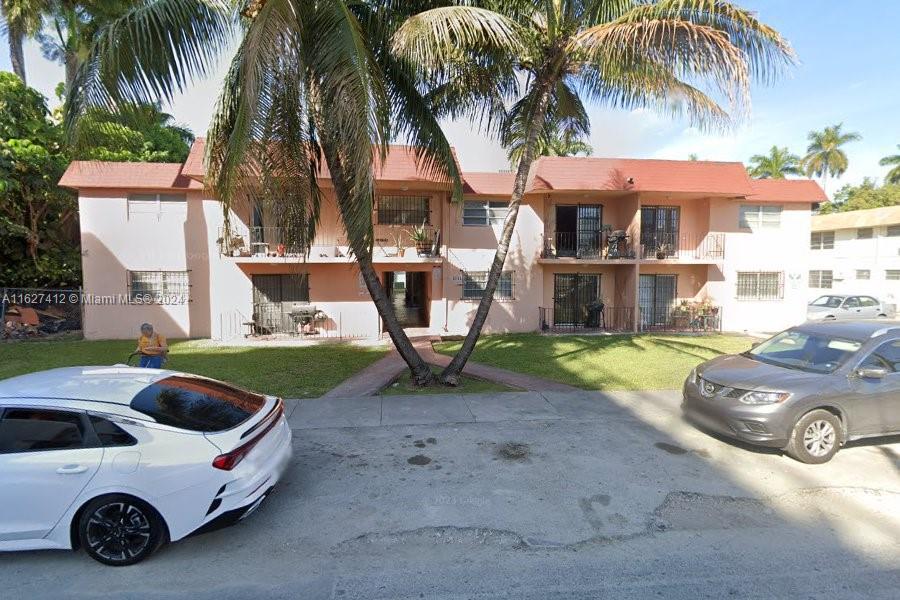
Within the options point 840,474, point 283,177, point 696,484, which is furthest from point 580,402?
point 283,177

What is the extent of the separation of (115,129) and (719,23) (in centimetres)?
888

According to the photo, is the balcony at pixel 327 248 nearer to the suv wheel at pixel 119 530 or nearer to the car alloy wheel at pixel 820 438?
the suv wheel at pixel 119 530

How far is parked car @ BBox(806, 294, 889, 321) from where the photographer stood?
55.8 feet

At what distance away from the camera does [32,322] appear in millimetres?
14086

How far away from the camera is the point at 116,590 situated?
3.06m

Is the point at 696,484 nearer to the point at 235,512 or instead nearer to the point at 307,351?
the point at 235,512

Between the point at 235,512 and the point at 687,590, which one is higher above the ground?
the point at 235,512

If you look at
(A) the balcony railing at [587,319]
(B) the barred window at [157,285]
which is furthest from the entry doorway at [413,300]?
(B) the barred window at [157,285]

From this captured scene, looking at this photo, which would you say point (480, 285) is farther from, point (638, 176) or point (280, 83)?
point (280, 83)

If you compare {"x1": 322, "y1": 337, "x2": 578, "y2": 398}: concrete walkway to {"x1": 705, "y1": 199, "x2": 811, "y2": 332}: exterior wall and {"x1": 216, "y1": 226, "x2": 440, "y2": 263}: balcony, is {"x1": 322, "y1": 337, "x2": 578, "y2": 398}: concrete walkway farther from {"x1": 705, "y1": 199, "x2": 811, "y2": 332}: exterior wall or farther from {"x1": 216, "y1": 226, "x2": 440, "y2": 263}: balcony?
{"x1": 705, "y1": 199, "x2": 811, "y2": 332}: exterior wall

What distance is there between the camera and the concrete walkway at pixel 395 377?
813 cm

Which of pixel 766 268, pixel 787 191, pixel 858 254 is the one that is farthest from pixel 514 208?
pixel 858 254

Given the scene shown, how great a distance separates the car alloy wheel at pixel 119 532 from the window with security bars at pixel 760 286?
1851 centimetres

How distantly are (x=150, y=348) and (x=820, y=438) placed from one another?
31.4 feet
